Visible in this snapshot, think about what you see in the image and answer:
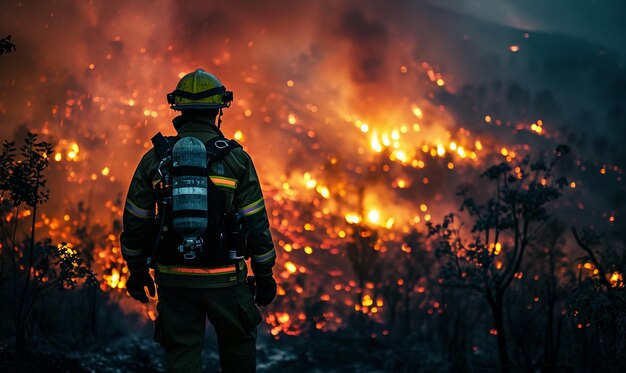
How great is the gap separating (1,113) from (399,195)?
21.4m

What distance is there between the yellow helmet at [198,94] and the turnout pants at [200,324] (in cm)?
120

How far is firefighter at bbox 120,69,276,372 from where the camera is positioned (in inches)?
135

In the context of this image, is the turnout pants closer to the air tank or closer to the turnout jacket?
the turnout jacket

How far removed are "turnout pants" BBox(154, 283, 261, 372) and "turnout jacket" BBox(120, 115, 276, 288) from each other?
79 mm

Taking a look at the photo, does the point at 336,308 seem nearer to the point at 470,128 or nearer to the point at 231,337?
the point at 231,337

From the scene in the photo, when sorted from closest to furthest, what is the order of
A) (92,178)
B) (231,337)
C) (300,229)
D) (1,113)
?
(231,337), (1,113), (92,178), (300,229)

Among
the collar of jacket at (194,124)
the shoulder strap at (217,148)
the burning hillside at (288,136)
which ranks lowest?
the shoulder strap at (217,148)

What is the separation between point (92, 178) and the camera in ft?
51.9

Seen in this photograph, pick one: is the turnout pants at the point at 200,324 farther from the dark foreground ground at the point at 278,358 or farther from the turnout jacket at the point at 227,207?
the dark foreground ground at the point at 278,358

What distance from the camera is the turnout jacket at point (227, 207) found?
11.4ft

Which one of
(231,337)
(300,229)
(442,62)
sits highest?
(442,62)

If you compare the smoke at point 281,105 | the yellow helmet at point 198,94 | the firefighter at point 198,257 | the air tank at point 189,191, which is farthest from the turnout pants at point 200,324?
the smoke at point 281,105

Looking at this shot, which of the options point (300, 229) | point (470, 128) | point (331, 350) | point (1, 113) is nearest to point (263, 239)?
point (331, 350)

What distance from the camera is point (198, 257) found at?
343 cm
